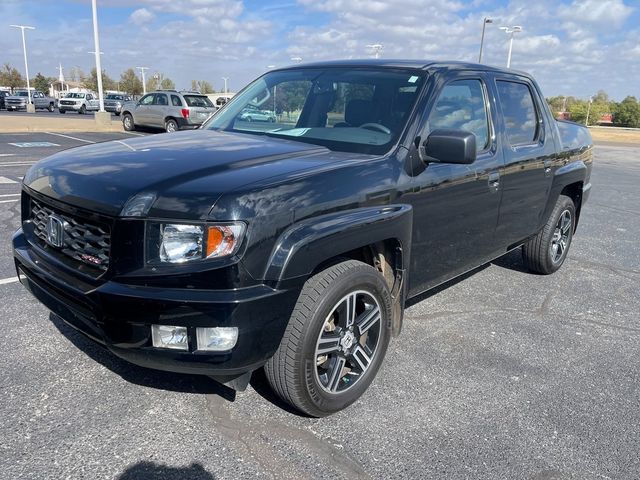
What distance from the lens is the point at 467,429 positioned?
114 inches

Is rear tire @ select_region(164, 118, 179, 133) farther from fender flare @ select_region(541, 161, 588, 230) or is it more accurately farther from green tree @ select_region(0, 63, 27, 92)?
green tree @ select_region(0, 63, 27, 92)

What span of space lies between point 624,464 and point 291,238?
1974 millimetres

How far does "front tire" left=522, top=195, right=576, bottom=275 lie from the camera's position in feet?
17.3

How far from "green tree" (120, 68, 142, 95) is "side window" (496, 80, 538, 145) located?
280ft

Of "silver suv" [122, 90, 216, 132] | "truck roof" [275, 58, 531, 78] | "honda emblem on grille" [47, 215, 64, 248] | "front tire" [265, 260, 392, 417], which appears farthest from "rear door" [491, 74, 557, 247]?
"silver suv" [122, 90, 216, 132]

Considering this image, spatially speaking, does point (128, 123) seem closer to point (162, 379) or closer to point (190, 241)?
point (162, 379)

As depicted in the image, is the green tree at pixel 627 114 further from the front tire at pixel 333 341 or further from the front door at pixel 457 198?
the front tire at pixel 333 341

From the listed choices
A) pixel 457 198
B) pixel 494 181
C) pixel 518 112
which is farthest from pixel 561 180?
pixel 457 198

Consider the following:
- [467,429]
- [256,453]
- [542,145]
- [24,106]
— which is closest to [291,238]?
[256,453]

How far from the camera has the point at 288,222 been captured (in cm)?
249

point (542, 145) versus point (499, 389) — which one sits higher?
point (542, 145)

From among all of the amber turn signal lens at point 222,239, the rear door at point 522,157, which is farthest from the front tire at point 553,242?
the amber turn signal lens at point 222,239

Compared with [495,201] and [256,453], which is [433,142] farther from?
[256,453]

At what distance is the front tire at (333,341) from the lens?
8.61 feet
